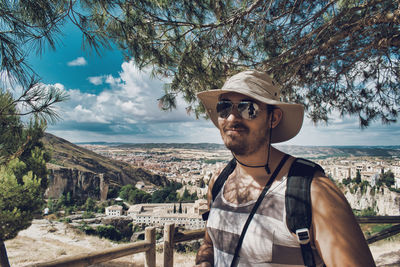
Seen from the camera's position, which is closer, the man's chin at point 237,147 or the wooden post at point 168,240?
the man's chin at point 237,147

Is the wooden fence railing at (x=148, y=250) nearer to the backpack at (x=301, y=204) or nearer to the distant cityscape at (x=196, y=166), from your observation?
the distant cityscape at (x=196, y=166)

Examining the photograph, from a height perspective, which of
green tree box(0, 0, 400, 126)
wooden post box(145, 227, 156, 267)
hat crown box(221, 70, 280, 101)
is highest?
green tree box(0, 0, 400, 126)

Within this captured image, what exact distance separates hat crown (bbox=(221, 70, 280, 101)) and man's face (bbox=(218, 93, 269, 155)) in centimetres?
4

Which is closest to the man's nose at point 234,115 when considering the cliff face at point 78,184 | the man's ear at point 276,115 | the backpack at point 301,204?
the man's ear at point 276,115

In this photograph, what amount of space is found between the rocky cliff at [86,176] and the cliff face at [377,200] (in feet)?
136

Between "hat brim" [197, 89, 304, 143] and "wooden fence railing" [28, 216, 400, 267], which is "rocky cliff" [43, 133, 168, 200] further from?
"hat brim" [197, 89, 304, 143]

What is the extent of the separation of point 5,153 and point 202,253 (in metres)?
4.46

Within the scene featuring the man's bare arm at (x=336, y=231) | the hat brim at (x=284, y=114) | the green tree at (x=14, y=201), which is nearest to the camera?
the man's bare arm at (x=336, y=231)

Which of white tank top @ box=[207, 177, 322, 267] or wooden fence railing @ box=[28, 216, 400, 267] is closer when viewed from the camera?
white tank top @ box=[207, 177, 322, 267]

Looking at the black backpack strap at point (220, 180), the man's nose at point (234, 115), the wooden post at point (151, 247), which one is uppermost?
the man's nose at point (234, 115)

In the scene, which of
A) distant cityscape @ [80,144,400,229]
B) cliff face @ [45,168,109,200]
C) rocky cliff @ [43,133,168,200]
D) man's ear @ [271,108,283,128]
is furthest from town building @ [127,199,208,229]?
man's ear @ [271,108,283,128]

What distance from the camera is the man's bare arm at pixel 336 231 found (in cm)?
62

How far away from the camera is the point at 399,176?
2727cm

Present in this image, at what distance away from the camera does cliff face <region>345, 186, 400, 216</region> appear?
22.1 meters
